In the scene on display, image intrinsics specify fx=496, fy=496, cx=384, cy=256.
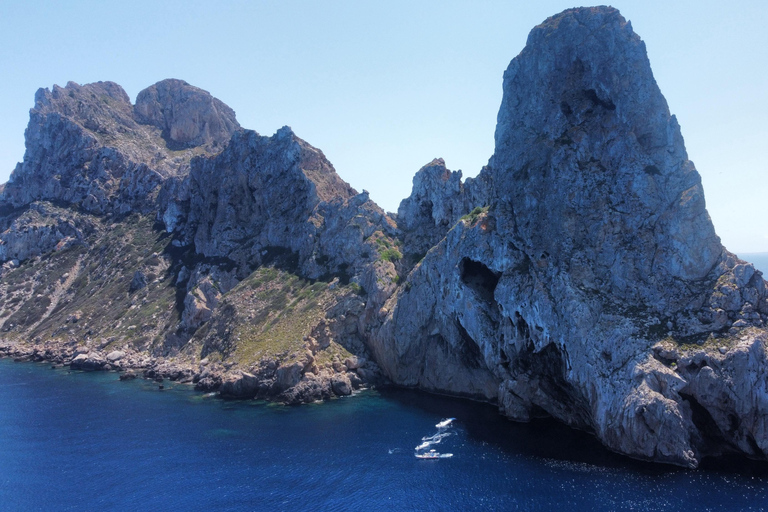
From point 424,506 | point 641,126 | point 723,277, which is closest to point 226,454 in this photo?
point 424,506

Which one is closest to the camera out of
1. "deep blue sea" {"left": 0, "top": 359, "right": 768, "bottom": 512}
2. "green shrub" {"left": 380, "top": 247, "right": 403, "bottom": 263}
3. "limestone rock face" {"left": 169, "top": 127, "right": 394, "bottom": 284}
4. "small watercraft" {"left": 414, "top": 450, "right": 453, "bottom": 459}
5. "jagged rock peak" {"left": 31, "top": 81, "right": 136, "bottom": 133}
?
"deep blue sea" {"left": 0, "top": 359, "right": 768, "bottom": 512}

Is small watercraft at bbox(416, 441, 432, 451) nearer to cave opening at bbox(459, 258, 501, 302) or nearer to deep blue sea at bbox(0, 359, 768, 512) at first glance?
deep blue sea at bbox(0, 359, 768, 512)

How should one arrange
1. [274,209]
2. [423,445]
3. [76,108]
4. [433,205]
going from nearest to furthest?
[423,445] < [433,205] < [274,209] < [76,108]

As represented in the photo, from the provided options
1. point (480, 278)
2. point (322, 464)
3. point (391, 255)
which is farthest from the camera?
point (391, 255)

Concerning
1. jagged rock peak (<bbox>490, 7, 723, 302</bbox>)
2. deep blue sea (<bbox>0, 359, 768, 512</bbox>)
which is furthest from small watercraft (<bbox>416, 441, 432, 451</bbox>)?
jagged rock peak (<bbox>490, 7, 723, 302</bbox>)

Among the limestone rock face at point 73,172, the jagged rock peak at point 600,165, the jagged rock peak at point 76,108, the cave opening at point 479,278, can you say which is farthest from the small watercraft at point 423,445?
the jagged rock peak at point 76,108

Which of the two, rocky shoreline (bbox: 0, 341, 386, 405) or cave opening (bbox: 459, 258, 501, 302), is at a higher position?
cave opening (bbox: 459, 258, 501, 302)

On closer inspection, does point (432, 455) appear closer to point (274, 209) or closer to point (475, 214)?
point (475, 214)

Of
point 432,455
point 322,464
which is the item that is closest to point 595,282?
point 432,455
